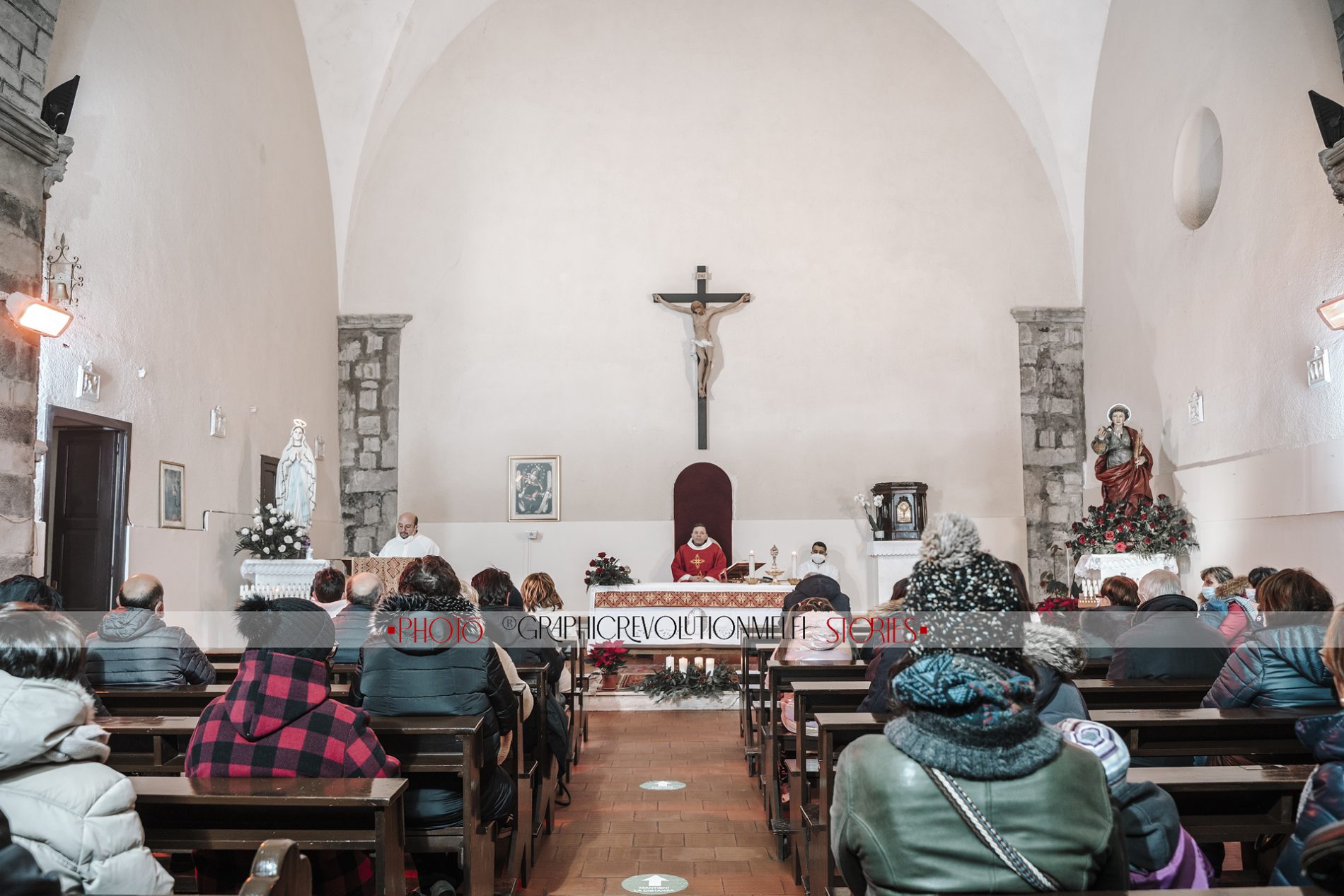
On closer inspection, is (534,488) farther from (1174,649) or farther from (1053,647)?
(1053,647)

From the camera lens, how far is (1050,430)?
12469 millimetres

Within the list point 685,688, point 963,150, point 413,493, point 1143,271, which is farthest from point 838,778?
point 963,150

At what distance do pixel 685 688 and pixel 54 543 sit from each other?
15.7ft

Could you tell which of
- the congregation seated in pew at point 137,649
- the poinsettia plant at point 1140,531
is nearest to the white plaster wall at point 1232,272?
the poinsettia plant at point 1140,531

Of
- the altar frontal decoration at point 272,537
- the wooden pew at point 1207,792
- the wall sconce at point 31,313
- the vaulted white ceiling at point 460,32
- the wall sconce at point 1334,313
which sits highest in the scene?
the vaulted white ceiling at point 460,32

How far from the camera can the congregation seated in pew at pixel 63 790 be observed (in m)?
1.94

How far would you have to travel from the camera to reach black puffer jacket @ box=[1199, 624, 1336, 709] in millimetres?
3545

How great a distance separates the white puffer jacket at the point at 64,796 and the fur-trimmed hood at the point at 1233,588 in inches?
214

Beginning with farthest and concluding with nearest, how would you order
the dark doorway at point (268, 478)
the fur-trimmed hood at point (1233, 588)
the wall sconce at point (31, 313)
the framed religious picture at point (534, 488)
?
the framed religious picture at point (534, 488) → the dark doorway at point (268, 478) → the wall sconce at point (31, 313) → the fur-trimmed hood at point (1233, 588)

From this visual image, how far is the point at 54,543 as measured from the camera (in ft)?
24.8

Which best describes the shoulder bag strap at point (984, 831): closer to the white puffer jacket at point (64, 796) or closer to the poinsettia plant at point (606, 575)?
the white puffer jacket at point (64, 796)

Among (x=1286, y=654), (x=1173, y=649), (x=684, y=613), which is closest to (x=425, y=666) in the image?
(x=1286, y=654)

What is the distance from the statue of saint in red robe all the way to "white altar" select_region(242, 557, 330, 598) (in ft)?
23.1

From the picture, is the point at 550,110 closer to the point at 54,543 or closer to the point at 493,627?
the point at 54,543
